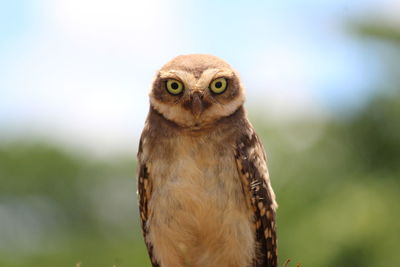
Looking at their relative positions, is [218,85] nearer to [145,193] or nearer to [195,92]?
[195,92]

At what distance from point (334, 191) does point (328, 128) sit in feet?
11.3

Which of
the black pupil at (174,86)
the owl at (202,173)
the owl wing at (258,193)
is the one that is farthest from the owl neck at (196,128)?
the black pupil at (174,86)

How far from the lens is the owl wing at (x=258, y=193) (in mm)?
7668

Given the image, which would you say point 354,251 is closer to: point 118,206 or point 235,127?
point 118,206

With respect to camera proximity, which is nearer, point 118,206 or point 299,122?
point 299,122

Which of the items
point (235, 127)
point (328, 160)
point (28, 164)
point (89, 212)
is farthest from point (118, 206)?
point (235, 127)

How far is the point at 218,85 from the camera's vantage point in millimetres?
7773

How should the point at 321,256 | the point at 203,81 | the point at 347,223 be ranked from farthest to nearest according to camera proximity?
the point at 347,223 < the point at 321,256 < the point at 203,81

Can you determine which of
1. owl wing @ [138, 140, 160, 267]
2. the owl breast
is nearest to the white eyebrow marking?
the owl breast

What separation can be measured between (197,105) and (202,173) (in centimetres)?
58

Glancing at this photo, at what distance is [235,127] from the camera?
7.79 meters

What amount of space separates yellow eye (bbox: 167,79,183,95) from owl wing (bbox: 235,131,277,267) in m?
0.69

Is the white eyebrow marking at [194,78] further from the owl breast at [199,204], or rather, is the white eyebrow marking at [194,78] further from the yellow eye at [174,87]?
the owl breast at [199,204]

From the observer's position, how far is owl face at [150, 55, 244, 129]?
25.0 ft
